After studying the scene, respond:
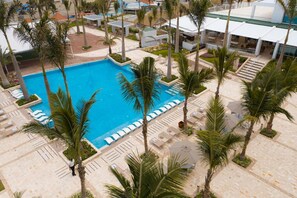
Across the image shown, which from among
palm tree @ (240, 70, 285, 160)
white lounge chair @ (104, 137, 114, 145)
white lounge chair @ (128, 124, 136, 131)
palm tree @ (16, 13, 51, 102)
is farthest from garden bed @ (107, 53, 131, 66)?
palm tree @ (240, 70, 285, 160)

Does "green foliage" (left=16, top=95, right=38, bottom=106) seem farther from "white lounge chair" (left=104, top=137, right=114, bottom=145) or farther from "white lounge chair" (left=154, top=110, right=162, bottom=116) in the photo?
"white lounge chair" (left=154, top=110, right=162, bottom=116)

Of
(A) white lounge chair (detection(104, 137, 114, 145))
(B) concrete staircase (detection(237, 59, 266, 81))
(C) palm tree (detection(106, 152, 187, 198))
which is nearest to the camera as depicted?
(C) palm tree (detection(106, 152, 187, 198))

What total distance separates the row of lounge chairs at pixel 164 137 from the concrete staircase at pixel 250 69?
1265 centimetres

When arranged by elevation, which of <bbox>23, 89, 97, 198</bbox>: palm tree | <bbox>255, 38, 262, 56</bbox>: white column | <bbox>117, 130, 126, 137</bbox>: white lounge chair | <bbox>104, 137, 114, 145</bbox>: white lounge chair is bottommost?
<bbox>104, 137, 114, 145</bbox>: white lounge chair

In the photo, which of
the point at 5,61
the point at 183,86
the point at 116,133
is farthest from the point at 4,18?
the point at 183,86

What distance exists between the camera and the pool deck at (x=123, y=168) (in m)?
12.4

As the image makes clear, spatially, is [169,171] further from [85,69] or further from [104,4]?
[104,4]

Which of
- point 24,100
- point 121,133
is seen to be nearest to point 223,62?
point 121,133

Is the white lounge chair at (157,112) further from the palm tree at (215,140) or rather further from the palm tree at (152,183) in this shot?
the palm tree at (152,183)

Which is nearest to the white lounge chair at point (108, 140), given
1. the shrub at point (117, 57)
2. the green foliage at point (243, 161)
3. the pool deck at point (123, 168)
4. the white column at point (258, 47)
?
the pool deck at point (123, 168)

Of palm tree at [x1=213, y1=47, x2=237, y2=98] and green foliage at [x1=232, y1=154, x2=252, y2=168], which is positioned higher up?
palm tree at [x1=213, y1=47, x2=237, y2=98]

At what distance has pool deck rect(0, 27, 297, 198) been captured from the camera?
12.4m

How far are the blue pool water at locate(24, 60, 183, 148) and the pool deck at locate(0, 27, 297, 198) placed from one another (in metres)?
2.41

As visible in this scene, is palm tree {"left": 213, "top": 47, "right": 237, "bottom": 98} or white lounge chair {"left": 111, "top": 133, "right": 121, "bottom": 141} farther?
white lounge chair {"left": 111, "top": 133, "right": 121, "bottom": 141}
